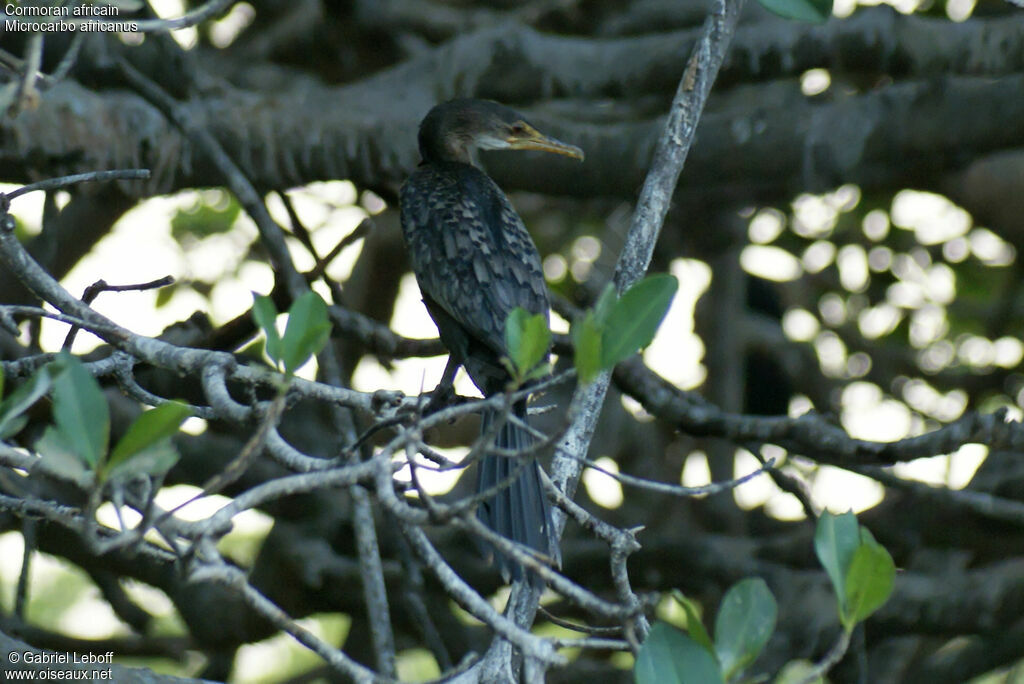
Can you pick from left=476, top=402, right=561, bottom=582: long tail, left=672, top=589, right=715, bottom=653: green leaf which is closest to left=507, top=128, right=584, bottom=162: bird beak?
left=476, top=402, right=561, bottom=582: long tail

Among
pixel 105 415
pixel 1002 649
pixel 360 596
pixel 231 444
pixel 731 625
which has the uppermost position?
pixel 231 444

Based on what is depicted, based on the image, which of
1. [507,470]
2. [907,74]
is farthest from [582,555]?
[907,74]

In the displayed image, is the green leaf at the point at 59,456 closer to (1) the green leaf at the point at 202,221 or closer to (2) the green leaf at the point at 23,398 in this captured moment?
(2) the green leaf at the point at 23,398

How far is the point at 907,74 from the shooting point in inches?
136

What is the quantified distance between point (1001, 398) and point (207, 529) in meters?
4.43

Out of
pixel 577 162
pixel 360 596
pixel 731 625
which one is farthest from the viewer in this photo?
pixel 360 596

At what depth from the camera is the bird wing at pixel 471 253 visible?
246cm

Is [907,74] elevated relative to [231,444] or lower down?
elevated

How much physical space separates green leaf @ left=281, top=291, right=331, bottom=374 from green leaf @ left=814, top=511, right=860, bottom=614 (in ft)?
2.14

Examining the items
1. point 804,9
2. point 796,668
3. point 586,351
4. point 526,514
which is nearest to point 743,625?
point 586,351

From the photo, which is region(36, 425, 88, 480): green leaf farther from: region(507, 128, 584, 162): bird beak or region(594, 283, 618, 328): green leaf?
A: region(507, 128, 584, 162): bird beak

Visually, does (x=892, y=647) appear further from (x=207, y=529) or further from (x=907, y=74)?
(x=207, y=529)

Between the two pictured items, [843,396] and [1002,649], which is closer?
[1002,649]

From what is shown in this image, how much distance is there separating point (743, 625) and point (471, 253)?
4.95ft
